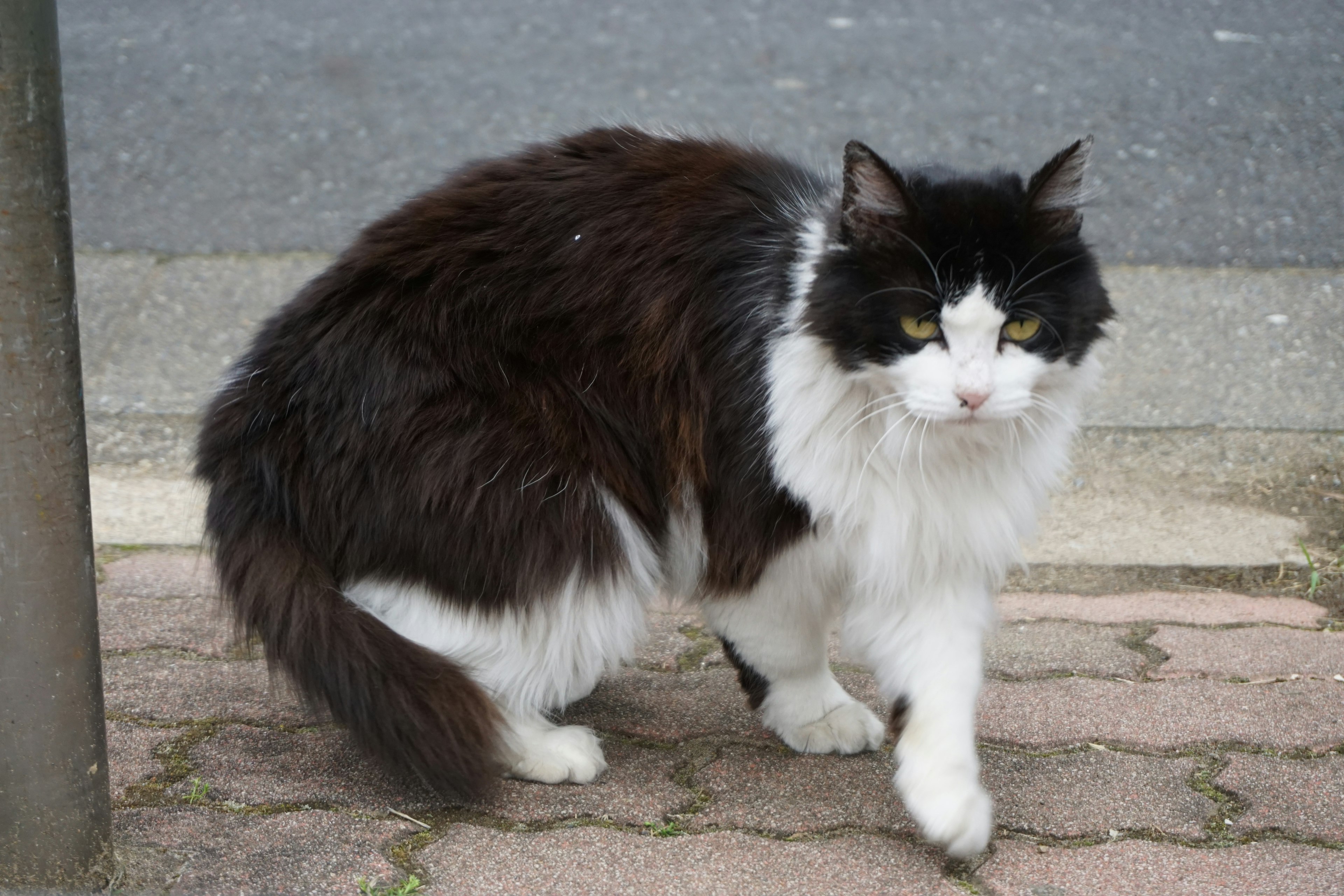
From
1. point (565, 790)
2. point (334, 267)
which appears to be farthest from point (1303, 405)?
point (334, 267)

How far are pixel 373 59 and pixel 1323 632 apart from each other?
16.2 feet

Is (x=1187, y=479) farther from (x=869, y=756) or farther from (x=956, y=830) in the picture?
(x=956, y=830)

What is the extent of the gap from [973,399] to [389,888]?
1.04 metres

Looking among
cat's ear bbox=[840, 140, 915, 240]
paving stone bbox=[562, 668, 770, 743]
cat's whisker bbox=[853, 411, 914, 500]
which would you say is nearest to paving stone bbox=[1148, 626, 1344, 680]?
paving stone bbox=[562, 668, 770, 743]

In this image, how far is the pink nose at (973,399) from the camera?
1.68 m

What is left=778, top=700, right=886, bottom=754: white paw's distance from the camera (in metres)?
2.19

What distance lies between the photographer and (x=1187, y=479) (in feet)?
10.7

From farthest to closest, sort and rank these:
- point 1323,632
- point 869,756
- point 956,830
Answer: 1. point 1323,632
2. point 869,756
3. point 956,830

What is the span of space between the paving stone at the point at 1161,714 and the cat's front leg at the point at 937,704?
0.89ft

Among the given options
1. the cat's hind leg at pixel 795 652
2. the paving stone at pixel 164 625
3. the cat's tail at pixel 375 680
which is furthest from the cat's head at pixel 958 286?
the paving stone at pixel 164 625

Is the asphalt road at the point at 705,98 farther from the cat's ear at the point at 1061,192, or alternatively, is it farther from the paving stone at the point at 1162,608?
the cat's ear at the point at 1061,192

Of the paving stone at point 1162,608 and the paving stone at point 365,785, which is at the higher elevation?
the paving stone at point 1162,608

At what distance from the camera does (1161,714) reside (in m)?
2.28

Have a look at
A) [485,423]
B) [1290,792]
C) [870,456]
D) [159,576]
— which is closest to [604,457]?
[485,423]
